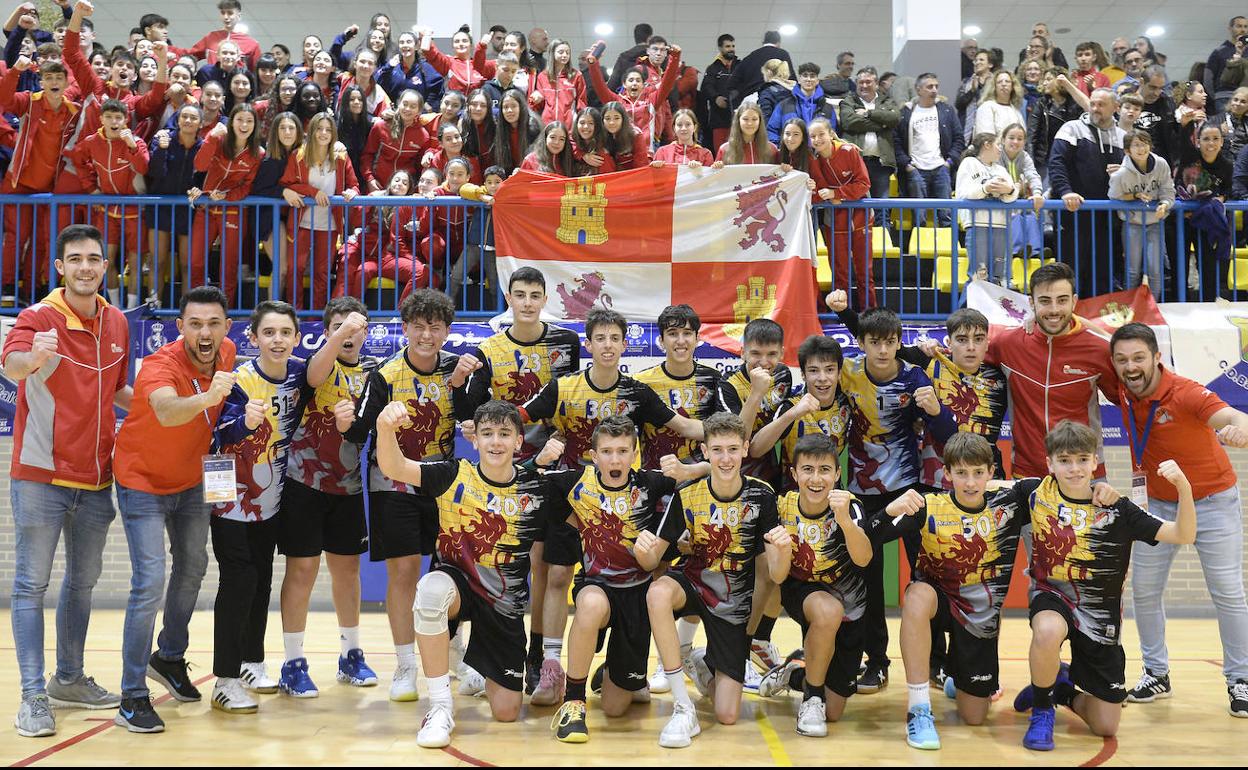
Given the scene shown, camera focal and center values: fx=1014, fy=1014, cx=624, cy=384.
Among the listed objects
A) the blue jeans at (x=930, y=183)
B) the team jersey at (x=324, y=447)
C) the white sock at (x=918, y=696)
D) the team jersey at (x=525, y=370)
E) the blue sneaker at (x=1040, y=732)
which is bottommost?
the blue sneaker at (x=1040, y=732)

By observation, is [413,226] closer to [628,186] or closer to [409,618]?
[628,186]

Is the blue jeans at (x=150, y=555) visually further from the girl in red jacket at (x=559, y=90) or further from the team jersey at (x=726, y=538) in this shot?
the girl in red jacket at (x=559, y=90)

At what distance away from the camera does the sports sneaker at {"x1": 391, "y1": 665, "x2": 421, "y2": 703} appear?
4.80 meters

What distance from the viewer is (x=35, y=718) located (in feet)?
13.4

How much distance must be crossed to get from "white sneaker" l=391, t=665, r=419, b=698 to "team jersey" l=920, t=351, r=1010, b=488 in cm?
268

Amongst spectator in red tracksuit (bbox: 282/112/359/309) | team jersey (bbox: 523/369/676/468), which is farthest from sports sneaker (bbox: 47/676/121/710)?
spectator in red tracksuit (bbox: 282/112/359/309)

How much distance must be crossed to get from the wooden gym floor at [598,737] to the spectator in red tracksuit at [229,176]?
140 inches

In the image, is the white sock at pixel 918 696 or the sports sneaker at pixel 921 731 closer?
the sports sneaker at pixel 921 731

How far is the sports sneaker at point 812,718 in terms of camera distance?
4.24 meters

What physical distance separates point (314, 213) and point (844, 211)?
4.10 meters

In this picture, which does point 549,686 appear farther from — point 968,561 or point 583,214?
point 583,214

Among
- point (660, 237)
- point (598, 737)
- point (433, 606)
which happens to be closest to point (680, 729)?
point (598, 737)

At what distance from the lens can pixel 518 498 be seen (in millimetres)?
4496

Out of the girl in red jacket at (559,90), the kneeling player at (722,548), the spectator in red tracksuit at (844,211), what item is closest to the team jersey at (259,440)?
the kneeling player at (722,548)
